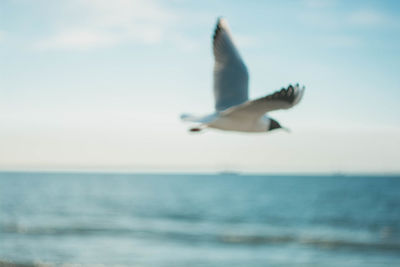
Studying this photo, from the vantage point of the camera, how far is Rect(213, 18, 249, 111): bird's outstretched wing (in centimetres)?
587

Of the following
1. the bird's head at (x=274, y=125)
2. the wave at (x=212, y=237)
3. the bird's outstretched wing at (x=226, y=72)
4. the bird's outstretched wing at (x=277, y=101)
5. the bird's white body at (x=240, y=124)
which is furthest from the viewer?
the wave at (x=212, y=237)

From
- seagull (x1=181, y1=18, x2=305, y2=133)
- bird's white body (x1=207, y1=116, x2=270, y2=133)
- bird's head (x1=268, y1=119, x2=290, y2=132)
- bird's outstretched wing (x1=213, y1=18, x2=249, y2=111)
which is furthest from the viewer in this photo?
bird's outstretched wing (x1=213, y1=18, x2=249, y2=111)

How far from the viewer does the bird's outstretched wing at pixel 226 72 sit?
19.2ft

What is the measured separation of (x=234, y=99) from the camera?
584 cm

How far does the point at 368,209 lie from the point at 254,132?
46.7m

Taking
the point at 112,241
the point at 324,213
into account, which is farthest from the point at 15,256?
the point at 324,213

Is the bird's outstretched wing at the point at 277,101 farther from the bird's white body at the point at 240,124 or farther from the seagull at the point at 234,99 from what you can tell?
the bird's white body at the point at 240,124

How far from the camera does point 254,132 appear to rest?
4.99 m

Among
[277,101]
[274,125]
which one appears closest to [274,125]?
[274,125]

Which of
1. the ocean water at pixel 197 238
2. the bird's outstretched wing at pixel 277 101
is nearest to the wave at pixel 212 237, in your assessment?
the ocean water at pixel 197 238

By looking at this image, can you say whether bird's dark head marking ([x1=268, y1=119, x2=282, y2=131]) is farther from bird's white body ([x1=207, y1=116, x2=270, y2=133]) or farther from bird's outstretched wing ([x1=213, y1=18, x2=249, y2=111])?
bird's outstretched wing ([x1=213, y1=18, x2=249, y2=111])

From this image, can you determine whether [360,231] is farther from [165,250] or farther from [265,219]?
[165,250]

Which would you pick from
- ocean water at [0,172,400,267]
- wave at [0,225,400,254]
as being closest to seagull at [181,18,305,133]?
ocean water at [0,172,400,267]

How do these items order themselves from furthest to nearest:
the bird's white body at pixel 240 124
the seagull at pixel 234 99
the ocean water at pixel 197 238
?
1. the ocean water at pixel 197 238
2. the bird's white body at pixel 240 124
3. the seagull at pixel 234 99
